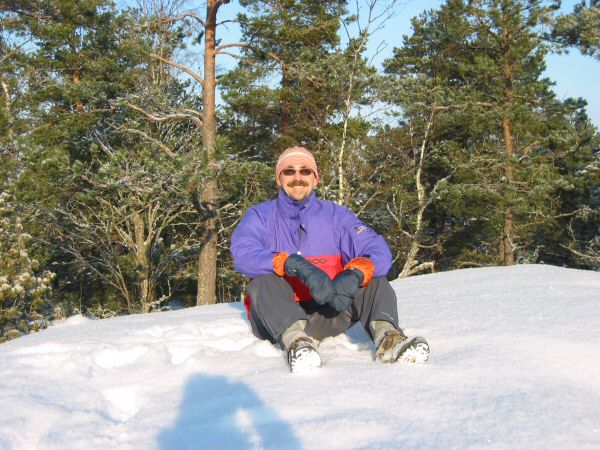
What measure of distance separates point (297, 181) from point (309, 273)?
62 centimetres

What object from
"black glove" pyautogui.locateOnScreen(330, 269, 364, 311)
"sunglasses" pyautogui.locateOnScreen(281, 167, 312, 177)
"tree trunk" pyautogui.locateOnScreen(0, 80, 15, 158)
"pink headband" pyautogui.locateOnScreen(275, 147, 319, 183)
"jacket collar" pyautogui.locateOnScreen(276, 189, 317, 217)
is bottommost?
"black glove" pyautogui.locateOnScreen(330, 269, 364, 311)

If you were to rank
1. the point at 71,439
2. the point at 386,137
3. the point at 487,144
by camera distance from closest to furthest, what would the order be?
the point at 71,439
the point at 386,137
the point at 487,144

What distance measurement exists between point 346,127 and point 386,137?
212cm

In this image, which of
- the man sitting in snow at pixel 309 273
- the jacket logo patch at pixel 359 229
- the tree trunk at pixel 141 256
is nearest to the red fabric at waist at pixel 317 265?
the man sitting in snow at pixel 309 273

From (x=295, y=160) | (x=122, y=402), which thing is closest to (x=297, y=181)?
(x=295, y=160)

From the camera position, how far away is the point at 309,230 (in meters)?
2.57

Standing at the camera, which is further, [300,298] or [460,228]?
[460,228]

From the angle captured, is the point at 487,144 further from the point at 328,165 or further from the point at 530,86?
the point at 328,165

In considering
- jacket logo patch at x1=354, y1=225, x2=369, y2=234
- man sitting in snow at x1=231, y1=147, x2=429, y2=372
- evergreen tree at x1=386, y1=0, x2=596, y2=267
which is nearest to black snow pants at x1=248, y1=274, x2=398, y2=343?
man sitting in snow at x1=231, y1=147, x2=429, y2=372

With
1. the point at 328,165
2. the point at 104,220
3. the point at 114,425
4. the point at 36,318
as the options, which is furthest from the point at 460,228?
the point at 114,425

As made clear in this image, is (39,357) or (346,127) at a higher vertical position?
(346,127)

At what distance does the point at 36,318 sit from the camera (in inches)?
330

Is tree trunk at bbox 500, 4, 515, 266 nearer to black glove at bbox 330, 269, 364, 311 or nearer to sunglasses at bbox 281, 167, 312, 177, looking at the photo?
sunglasses at bbox 281, 167, 312, 177

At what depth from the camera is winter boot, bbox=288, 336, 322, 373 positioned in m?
2.01
